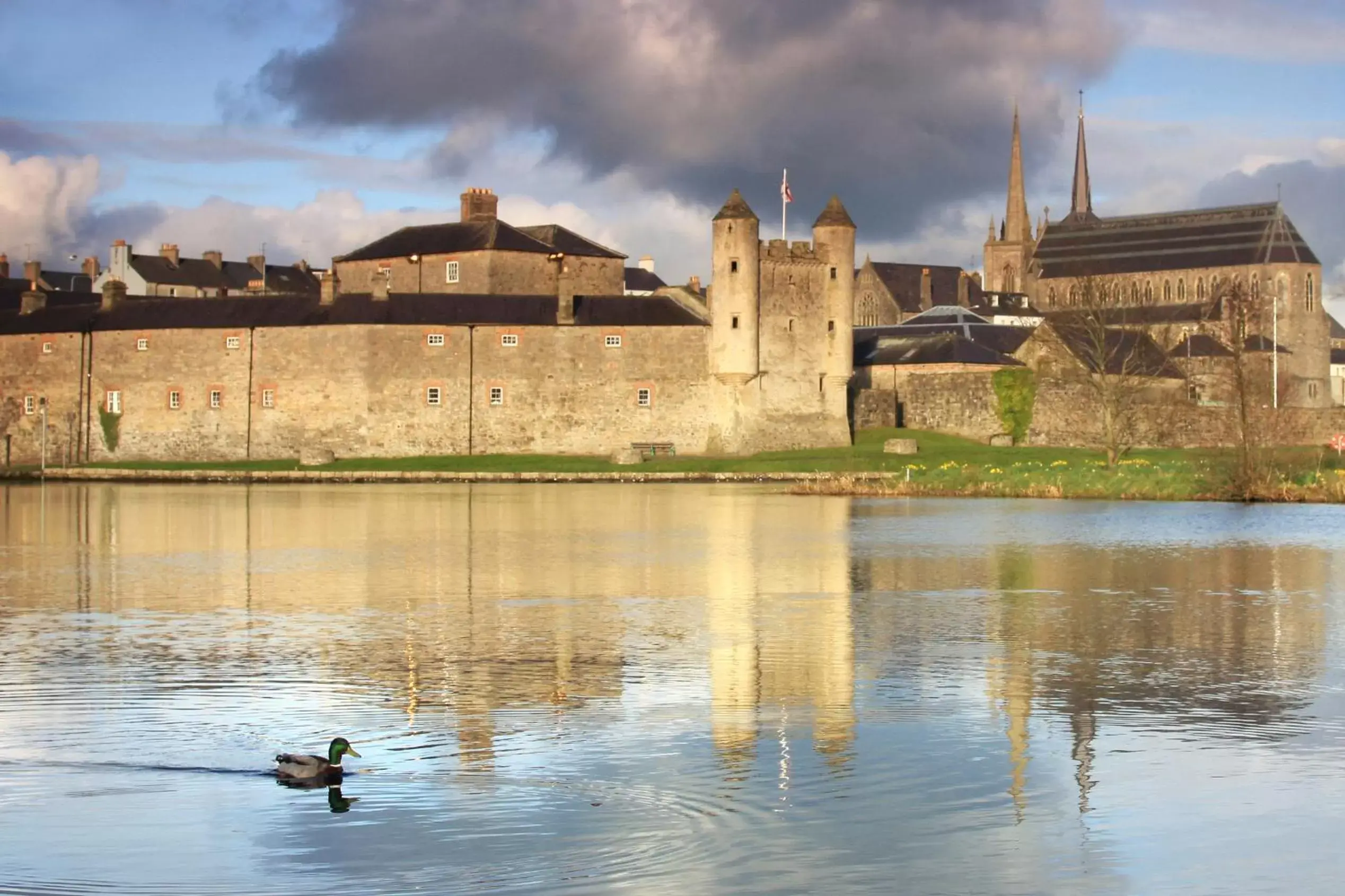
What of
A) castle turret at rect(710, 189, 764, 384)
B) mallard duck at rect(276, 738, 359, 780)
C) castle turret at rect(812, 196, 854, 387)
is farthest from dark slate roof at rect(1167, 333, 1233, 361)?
mallard duck at rect(276, 738, 359, 780)

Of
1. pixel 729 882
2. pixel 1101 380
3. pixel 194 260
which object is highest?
pixel 194 260

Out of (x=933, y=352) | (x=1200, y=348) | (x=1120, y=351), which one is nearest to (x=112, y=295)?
(x=933, y=352)

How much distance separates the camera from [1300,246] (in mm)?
122562

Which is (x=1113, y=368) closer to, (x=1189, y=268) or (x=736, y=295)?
(x=736, y=295)

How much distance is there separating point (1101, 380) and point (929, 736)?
167ft

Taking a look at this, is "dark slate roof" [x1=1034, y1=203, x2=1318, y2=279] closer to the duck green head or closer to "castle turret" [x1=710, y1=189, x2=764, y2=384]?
"castle turret" [x1=710, y1=189, x2=764, y2=384]

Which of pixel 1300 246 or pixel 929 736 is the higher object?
pixel 1300 246

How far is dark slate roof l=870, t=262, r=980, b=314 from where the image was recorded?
410ft

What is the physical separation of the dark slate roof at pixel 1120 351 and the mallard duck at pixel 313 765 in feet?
188

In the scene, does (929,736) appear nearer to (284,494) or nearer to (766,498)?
(766,498)

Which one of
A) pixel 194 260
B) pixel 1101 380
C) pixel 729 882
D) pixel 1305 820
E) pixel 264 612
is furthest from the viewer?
pixel 194 260

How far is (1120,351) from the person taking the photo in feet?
239

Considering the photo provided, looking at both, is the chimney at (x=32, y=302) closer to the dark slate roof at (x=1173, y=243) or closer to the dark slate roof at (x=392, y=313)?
the dark slate roof at (x=392, y=313)

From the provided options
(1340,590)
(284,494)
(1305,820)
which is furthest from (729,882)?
(284,494)
